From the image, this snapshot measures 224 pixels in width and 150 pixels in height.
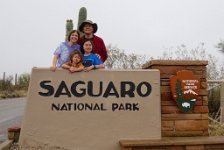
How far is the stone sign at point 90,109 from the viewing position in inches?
205

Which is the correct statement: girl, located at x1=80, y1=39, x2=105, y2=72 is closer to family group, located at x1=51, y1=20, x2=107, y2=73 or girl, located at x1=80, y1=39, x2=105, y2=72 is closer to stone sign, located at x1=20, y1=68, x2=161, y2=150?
family group, located at x1=51, y1=20, x2=107, y2=73

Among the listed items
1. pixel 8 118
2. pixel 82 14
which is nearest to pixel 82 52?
pixel 82 14

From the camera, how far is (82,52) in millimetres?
5734

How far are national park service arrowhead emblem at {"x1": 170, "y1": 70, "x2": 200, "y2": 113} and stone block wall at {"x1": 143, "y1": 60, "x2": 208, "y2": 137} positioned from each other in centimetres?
8

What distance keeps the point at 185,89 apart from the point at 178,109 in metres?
0.34

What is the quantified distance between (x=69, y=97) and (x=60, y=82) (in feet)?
0.89

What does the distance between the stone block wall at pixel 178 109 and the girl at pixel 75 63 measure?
1.17m

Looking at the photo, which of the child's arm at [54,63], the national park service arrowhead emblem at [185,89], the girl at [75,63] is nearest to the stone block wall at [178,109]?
the national park service arrowhead emblem at [185,89]

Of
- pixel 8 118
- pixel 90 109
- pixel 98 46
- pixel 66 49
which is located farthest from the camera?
pixel 8 118

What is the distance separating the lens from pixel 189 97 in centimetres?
549

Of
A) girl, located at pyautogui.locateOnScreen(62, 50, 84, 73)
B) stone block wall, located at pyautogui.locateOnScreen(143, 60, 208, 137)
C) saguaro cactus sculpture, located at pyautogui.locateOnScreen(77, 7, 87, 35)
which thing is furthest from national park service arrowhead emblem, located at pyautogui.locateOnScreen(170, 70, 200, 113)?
saguaro cactus sculpture, located at pyautogui.locateOnScreen(77, 7, 87, 35)

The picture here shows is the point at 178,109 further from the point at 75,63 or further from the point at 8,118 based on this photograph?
the point at 8,118

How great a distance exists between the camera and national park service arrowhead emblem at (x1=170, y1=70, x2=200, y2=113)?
5469 mm

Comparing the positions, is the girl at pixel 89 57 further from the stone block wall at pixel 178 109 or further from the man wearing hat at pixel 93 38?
the stone block wall at pixel 178 109
